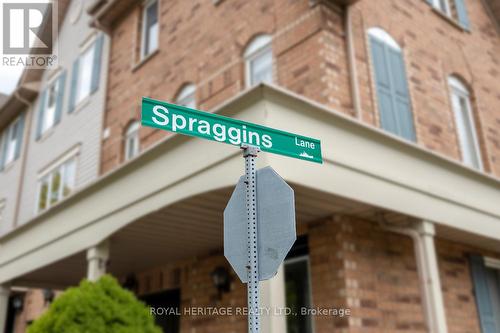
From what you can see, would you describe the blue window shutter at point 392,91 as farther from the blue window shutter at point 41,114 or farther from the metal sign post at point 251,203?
the blue window shutter at point 41,114

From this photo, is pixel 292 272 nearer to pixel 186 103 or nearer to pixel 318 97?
pixel 318 97

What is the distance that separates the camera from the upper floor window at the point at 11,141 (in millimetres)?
17562

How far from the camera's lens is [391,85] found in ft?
28.2

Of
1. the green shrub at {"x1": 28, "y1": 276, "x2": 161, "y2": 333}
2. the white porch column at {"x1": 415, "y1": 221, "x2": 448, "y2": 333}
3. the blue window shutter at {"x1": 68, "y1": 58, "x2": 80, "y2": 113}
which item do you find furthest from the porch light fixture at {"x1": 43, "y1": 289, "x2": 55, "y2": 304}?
the white porch column at {"x1": 415, "y1": 221, "x2": 448, "y2": 333}

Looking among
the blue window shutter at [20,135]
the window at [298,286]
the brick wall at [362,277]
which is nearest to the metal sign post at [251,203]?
the brick wall at [362,277]

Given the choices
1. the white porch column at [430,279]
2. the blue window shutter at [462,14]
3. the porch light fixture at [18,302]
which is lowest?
the white porch column at [430,279]

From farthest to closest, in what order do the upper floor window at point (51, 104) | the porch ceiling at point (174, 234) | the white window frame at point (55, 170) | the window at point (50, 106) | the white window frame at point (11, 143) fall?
the white window frame at point (11, 143) < the window at point (50, 106) < the upper floor window at point (51, 104) < the white window frame at point (55, 170) < the porch ceiling at point (174, 234)

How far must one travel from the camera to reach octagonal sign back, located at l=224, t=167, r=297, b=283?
2.96 m

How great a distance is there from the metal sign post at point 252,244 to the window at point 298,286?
4.22m

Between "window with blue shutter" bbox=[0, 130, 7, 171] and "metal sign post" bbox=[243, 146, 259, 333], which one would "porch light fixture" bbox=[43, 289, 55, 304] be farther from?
"metal sign post" bbox=[243, 146, 259, 333]

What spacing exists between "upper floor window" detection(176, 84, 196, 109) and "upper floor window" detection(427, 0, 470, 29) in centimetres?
537

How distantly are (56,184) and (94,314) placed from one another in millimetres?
10311

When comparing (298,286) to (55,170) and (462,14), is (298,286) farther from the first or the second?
(55,170)

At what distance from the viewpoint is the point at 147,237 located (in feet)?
25.5
